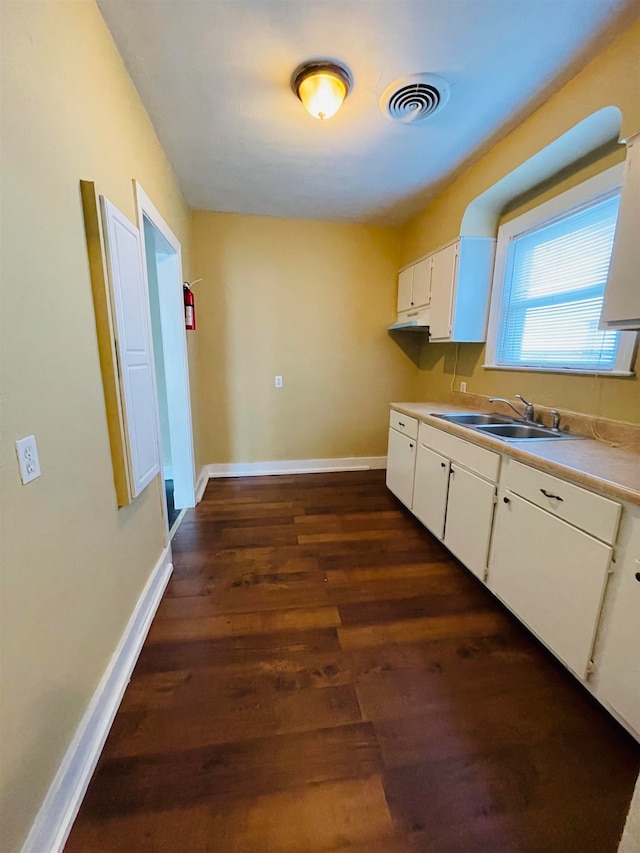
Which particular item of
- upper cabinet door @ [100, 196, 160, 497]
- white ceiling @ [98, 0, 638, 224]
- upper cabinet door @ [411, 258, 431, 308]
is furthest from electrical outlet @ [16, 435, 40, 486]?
upper cabinet door @ [411, 258, 431, 308]

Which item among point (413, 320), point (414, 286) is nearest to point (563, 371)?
point (413, 320)

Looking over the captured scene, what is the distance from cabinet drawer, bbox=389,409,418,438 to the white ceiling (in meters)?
→ 1.85

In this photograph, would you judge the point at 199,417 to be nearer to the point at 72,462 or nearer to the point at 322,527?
the point at 322,527

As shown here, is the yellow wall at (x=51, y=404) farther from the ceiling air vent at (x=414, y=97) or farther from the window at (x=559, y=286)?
the window at (x=559, y=286)

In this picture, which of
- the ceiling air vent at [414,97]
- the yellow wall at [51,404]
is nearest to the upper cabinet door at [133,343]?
the yellow wall at [51,404]

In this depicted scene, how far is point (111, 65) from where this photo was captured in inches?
56.2

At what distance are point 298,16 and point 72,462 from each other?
6.39 ft

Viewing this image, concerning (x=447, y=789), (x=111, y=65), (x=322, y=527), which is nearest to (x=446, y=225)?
(x=111, y=65)

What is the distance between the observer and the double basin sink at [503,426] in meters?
2.02

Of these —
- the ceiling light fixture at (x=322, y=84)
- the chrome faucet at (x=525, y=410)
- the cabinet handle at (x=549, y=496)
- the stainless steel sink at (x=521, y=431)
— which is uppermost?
the ceiling light fixture at (x=322, y=84)

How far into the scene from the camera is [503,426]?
2.26 m

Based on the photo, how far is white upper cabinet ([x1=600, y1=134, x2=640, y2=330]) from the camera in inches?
54.7

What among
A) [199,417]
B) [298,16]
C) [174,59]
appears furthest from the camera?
[199,417]

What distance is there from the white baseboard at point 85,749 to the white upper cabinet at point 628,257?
2555 mm
